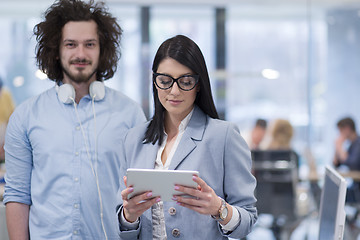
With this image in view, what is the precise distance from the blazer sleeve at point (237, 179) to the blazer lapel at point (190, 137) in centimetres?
11

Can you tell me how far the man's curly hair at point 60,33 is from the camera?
253cm

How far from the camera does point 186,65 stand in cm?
190

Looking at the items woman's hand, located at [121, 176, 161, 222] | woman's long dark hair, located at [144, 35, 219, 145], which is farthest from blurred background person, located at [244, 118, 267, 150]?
woman's hand, located at [121, 176, 161, 222]

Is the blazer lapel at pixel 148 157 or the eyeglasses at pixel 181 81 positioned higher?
the eyeglasses at pixel 181 81

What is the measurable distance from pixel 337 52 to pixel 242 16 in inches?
56.1

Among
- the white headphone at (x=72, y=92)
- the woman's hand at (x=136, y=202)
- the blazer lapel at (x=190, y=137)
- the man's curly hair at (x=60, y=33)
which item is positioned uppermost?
the man's curly hair at (x=60, y=33)

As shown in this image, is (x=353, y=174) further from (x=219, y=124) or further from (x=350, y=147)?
(x=219, y=124)

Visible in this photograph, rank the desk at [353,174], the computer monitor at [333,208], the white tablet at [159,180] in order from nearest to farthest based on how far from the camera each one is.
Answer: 1. the white tablet at [159,180]
2. the computer monitor at [333,208]
3. the desk at [353,174]

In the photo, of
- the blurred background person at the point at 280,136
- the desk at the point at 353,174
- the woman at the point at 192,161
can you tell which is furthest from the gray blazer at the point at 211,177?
the blurred background person at the point at 280,136

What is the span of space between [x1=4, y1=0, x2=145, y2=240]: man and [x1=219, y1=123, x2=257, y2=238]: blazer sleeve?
69 cm

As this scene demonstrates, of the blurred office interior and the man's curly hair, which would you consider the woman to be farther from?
the blurred office interior

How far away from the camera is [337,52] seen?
25.0ft

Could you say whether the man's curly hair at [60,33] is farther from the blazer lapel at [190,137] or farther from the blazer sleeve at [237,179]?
the blazer sleeve at [237,179]

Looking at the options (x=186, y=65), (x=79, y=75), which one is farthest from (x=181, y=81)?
(x=79, y=75)
